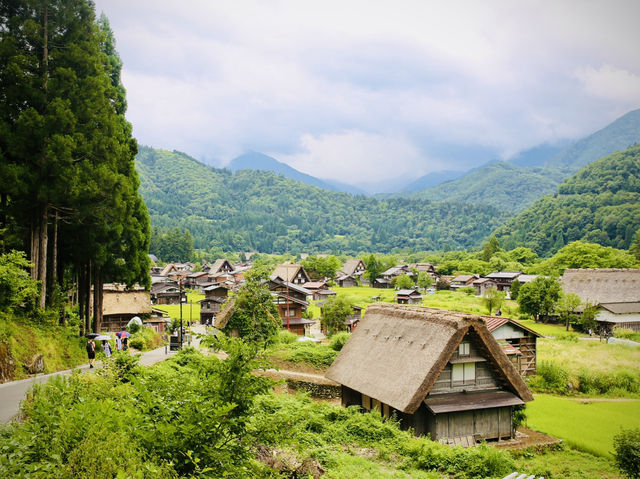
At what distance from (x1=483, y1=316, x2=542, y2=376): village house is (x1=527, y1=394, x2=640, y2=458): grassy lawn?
271 centimetres

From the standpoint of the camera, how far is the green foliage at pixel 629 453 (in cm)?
1477

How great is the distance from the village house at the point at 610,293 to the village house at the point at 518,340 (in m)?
19.0

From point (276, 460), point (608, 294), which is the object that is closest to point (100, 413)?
point (276, 460)

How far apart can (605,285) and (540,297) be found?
687 cm

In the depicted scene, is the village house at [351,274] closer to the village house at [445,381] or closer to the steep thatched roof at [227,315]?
the steep thatched roof at [227,315]

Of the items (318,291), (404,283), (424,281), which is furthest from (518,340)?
(424,281)

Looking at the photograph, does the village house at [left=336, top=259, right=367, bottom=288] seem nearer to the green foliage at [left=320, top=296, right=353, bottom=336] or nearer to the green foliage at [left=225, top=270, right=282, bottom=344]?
the green foliage at [left=320, top=296, right=353, bottom=336]

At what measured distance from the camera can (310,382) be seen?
2484cm

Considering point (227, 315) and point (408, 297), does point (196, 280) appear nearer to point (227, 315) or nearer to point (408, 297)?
point (408, 297)

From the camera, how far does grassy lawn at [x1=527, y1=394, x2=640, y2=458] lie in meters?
18.6

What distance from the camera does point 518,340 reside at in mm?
28203

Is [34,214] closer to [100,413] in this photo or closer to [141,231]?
[141,231]

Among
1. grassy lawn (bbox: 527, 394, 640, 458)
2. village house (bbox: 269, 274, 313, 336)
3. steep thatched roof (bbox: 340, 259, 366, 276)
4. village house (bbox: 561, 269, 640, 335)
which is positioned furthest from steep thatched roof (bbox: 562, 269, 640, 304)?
steep thatched roof (bbox: 340, 259, 366, 276)

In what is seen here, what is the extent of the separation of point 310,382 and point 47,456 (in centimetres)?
2000
